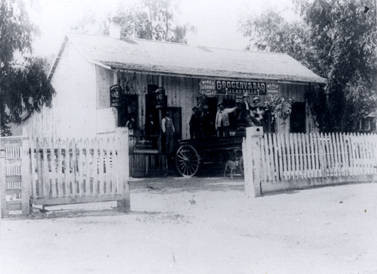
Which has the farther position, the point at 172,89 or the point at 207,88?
the point at 172,89

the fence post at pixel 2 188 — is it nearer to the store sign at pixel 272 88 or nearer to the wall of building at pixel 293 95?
the store sign at pixel 272 88

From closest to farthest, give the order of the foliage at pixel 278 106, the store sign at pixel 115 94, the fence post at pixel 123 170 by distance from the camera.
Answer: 1. the fence post at pixel 123 170
2. the store sign at pixel 115 94
3. the foliage at pixel 278 106

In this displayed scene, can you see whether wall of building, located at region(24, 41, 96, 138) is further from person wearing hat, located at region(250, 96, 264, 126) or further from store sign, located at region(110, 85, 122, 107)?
person wearing hat, located at region(250, 96, 264, 126)

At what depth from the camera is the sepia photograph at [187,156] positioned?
697 cm

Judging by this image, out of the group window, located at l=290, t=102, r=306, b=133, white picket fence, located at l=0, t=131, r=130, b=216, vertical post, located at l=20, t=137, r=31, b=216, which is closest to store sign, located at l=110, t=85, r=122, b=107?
window, located at l=290, t=102, r=306, b=133

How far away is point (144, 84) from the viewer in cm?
2031

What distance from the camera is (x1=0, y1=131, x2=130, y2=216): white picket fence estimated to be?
9.48 meters

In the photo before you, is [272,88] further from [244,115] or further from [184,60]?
[244,115]

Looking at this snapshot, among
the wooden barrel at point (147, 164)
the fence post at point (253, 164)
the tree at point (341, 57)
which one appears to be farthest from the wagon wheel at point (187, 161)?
the tree at point (341, 57)

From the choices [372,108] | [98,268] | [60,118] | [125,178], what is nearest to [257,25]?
[372,108]

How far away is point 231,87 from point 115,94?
4225 mm

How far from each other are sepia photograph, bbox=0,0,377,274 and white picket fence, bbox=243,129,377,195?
34 mm

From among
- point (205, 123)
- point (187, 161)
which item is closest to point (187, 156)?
point (187, 161)

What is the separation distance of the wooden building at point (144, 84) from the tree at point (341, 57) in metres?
1.63
